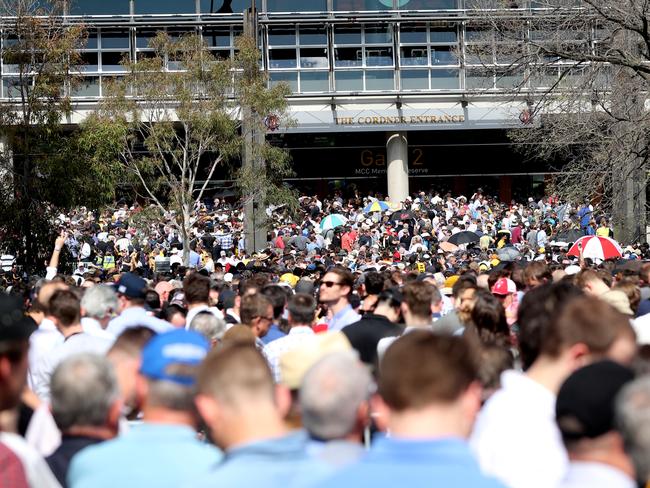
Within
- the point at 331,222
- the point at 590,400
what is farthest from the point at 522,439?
the point at 331,222

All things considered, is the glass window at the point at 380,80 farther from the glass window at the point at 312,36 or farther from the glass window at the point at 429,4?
the glass window at the point at 429,4

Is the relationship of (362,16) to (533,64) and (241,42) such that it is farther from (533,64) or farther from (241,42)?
(533,64)

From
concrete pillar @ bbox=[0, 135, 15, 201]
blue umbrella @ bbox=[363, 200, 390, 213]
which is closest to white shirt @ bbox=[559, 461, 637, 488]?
concrete pillar @ bbox=[0, 135, 15, 201]

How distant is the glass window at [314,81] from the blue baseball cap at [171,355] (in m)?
40.9

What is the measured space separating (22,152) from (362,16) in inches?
1040

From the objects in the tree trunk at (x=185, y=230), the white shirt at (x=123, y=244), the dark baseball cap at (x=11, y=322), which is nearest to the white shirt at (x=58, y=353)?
the dark baseball cap at (x=11, y=322)

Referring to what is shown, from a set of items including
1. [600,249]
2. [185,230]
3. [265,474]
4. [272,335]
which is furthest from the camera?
[185,230]

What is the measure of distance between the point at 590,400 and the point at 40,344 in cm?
459

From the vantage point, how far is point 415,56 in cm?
4516

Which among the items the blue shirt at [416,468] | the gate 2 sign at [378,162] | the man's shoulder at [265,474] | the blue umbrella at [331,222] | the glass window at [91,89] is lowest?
the man's shoulder at [265,474]

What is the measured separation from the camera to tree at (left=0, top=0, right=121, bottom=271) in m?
20.0

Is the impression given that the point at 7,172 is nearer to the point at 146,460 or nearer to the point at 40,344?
the point at 40,344

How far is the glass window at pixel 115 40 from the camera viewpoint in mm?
43906

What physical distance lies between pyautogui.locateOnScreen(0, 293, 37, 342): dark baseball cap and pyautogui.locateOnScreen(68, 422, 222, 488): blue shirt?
21.3 inches
